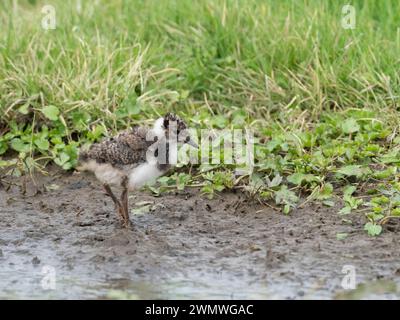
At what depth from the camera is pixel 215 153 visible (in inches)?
299

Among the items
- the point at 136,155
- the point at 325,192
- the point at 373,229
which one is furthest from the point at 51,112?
the point at 373,229

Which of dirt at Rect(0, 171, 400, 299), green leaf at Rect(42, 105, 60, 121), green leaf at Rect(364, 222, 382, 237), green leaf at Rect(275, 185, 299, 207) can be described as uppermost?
green leaf at Rect(42, 105, 60, 121)

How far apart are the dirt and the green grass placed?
0.98 ft

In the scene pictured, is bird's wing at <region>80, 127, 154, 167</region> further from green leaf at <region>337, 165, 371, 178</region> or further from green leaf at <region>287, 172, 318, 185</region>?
green leaf at <region>337, 165, 371, 178</region>

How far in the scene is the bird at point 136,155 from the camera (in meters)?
6.55

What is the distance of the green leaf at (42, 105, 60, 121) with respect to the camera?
26.2 feet

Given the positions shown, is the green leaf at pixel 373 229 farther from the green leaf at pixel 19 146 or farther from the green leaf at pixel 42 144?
the green leaf at pixel 19 146

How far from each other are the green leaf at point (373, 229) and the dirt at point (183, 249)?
50 mm

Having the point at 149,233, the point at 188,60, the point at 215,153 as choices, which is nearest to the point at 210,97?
the point at 188,60

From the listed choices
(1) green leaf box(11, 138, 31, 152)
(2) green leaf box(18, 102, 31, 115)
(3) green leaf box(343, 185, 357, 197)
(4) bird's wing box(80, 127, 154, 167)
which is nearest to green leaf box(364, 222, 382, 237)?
(3) green leaf box(343, 185, 357, 197)

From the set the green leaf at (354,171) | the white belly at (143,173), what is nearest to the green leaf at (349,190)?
the green leaf at (354,171)

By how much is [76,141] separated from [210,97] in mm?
1282

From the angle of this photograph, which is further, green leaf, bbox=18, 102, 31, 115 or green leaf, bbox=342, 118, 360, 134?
green leaf, bbox=18, 102, 31, 115

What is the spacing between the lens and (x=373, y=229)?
646cm
